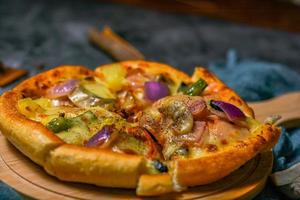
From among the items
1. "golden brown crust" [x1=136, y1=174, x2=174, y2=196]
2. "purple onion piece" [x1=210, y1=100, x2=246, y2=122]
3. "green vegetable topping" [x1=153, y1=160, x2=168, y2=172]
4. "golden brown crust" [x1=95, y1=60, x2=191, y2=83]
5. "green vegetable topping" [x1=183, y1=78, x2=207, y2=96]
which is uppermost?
"purple onion piece" [x1=210, y1=100, x2=246, y2=122]

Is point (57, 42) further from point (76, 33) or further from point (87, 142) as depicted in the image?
point (87, 142)

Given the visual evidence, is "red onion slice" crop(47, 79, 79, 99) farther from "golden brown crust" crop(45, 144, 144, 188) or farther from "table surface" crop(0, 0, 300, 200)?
"table surface" crop(0, 0, 300, 200)

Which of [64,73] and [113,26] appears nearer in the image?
[64,73]

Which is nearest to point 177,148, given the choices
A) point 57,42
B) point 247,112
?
point 247,112

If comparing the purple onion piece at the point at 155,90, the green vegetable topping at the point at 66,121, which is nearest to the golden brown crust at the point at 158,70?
the purple onion piece at the point at 155,90

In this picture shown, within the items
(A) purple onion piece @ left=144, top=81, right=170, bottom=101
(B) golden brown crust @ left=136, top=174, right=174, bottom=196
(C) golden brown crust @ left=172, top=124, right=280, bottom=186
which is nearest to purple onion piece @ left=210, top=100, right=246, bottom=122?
(C) golden brown crust @ left=172, top=124, right=280, bottom=186

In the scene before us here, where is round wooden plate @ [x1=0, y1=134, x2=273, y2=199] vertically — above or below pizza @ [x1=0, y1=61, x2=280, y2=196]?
below

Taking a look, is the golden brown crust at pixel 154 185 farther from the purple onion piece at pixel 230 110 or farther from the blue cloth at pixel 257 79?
the blue cloth at pixel 257 79

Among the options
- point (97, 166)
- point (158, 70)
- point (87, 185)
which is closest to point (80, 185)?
point (87, 185)
